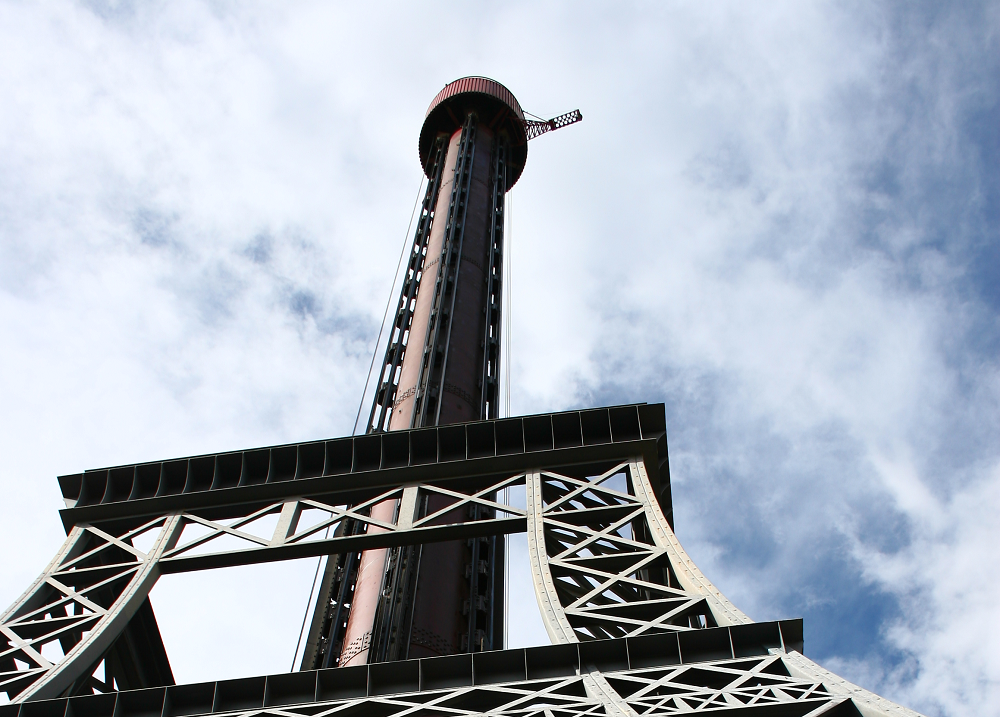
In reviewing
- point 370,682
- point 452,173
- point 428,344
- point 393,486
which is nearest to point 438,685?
point 370,682

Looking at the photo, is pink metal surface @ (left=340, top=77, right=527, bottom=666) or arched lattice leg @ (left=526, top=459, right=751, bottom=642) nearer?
arched lattice leg @ (left=526, top=459, right=751, bottom=642)

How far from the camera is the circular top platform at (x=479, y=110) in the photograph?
6159cm

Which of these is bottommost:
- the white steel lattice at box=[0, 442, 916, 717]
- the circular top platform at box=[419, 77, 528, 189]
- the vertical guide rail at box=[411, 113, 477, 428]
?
the white steel lattice at box=[0, 442, 916, 717]

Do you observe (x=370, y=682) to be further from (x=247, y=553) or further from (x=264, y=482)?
(x=264, y=482)

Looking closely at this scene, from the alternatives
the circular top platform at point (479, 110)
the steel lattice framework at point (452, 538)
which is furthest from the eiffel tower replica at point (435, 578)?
the circular top platform at point (479, 110)

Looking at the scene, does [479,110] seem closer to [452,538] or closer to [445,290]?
[445,290]

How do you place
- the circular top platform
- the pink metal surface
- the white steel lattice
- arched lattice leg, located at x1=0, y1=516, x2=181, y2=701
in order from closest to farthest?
the white steel lattice → arched lattice leg, located at x1=0, y1=516, x2=181, y2=701 → the pink metal surface → the circular top platform

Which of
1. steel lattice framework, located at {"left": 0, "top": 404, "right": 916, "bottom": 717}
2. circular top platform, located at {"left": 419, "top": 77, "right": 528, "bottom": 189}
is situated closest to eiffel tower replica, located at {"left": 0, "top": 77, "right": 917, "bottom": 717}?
steel lattice framework, located at {"left": 0, "top": 404, "right": 916, "bottom": 717}

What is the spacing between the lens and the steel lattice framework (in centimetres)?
1680

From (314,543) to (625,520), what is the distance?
7906 mm

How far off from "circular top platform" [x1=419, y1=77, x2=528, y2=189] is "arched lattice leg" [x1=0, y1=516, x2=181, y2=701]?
39709mm

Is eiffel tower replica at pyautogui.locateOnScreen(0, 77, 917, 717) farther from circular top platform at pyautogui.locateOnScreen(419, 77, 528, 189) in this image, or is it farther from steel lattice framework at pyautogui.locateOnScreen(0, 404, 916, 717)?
circular top platform at pyautogui.locateOnScreen(419, 77, 528, 189)

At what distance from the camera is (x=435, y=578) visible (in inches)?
1160

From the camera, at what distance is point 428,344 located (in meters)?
40.0
